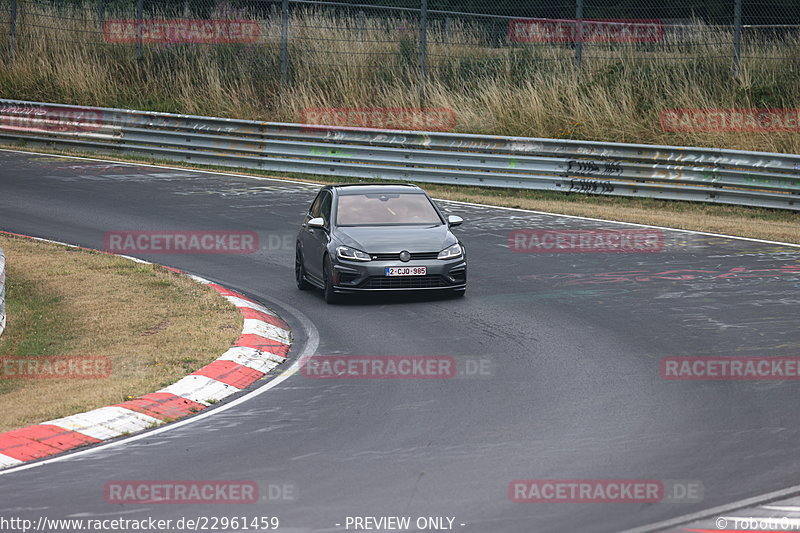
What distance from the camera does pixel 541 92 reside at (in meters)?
27.4

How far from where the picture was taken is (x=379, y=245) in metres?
14.5

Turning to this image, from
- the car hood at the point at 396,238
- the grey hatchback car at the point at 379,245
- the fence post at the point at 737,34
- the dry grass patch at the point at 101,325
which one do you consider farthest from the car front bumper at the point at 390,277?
the fence post at the point at 737,34

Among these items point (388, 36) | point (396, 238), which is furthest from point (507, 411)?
point (388, 36)

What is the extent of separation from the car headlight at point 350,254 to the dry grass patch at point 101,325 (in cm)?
156

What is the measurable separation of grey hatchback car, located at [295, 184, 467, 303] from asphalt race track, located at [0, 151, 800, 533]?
0.34 m

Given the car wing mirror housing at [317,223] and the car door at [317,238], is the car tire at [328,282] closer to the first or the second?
the car door at [317,238]

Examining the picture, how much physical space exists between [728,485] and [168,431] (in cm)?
418

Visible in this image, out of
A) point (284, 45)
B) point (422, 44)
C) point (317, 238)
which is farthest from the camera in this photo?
point (284, 45)

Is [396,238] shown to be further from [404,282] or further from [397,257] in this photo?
[404,282]

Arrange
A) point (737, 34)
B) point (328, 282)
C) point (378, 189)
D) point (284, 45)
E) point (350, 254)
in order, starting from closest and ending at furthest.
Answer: point (350, 254), point (328, 282), point (378, 189), point (737, 34), point (284, 45)

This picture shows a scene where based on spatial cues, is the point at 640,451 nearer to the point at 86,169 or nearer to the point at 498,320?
the point at 498,320

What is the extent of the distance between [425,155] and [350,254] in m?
11.0

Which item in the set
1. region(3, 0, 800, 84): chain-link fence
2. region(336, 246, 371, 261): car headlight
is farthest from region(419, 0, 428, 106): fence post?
region(336, 246, 371, 261): car headlight

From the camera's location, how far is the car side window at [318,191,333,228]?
1555 centimetres
